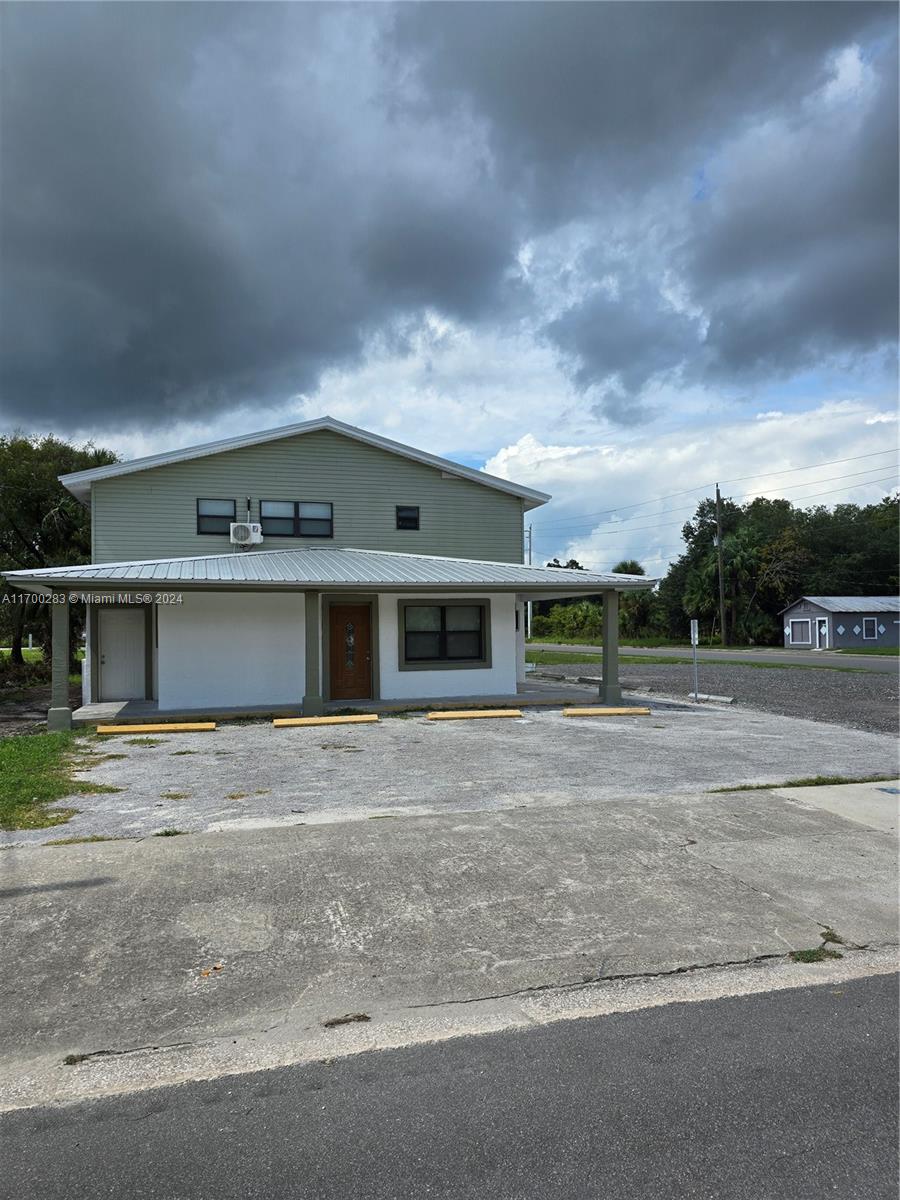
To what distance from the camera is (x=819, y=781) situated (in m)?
9.38

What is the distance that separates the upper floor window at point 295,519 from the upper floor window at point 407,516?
1796 mm

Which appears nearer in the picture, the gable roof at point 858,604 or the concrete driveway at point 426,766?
the concrete driveway at point 426,766

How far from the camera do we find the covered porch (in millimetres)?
15781

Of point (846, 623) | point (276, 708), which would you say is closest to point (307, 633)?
point (276, 708)

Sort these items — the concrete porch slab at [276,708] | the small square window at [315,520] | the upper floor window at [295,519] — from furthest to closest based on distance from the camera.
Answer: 1. the small square window at [315,520]
2. the upper floor window at [295,519]
3. the concrete porch slab at [276,708]

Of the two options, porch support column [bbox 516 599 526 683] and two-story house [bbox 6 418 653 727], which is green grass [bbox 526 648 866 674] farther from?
two-story house [bbox 6 418 653 727]

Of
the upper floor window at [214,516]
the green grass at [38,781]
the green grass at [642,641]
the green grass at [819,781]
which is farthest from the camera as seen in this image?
the green grass at [642,641]

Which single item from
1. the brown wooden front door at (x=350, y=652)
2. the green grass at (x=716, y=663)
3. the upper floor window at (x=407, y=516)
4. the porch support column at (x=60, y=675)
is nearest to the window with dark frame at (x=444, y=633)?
the brown wooden front door at (x=350, y=652)

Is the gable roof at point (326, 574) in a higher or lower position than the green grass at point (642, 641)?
higher

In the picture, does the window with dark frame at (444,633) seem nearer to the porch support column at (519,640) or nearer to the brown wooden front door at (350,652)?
the brown wooden front door at (350,652)

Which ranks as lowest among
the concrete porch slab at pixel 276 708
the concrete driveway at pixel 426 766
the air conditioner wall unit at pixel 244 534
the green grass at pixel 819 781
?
the green grass at pixel 819 781

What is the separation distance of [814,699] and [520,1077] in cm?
1836

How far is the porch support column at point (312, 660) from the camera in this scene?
1581 cm

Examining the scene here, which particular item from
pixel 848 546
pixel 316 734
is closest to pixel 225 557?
pixel 316 734
